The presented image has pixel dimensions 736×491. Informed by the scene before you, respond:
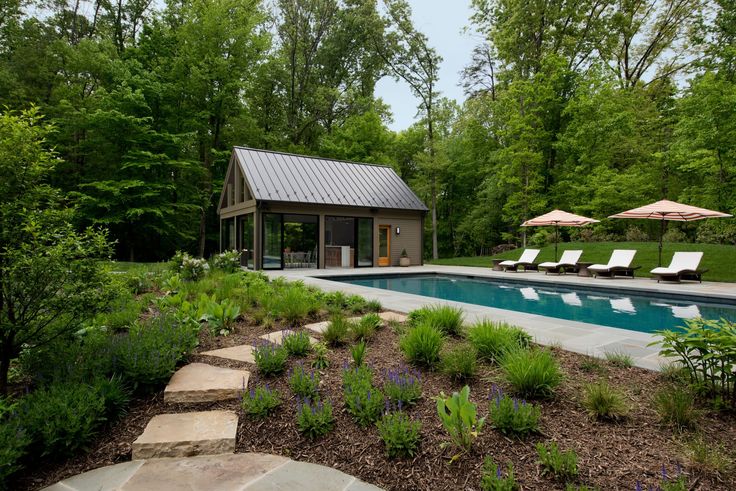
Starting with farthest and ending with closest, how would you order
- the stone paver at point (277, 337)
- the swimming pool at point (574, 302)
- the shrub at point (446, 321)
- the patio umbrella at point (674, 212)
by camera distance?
the patio umbrella at point (674, 212) < the swimming pool at point (574, 302) < the shrub at point (446, 321) < the stone paver at point (277, 337)

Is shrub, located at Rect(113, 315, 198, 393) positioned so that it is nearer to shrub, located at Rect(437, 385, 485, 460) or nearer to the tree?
the tree

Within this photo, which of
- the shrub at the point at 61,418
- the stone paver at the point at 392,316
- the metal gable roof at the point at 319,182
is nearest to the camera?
the shrub at the point at 61,418

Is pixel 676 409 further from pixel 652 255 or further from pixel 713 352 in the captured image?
pixel 652 255

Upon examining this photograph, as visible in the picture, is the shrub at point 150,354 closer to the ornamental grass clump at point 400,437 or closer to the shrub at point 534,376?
the ornamental grass clump at point 400,437

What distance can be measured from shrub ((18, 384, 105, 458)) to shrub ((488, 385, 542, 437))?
2.15m

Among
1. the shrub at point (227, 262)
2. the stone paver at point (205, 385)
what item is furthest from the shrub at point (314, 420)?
the shrub at point (227, 262)

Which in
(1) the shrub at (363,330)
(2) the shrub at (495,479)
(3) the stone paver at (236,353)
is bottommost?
(2) the shrub at (495,479)

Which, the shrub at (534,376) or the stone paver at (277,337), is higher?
the shrub at (534,376)

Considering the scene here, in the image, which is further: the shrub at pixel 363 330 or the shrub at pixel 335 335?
the shrub at pixel 363 330

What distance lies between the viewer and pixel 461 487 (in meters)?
1.79

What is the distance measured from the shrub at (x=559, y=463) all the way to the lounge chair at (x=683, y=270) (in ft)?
34.1

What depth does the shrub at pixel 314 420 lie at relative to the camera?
7.24ft

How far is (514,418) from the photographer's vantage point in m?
2.06

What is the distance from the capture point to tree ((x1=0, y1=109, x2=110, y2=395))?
7.95 ft
